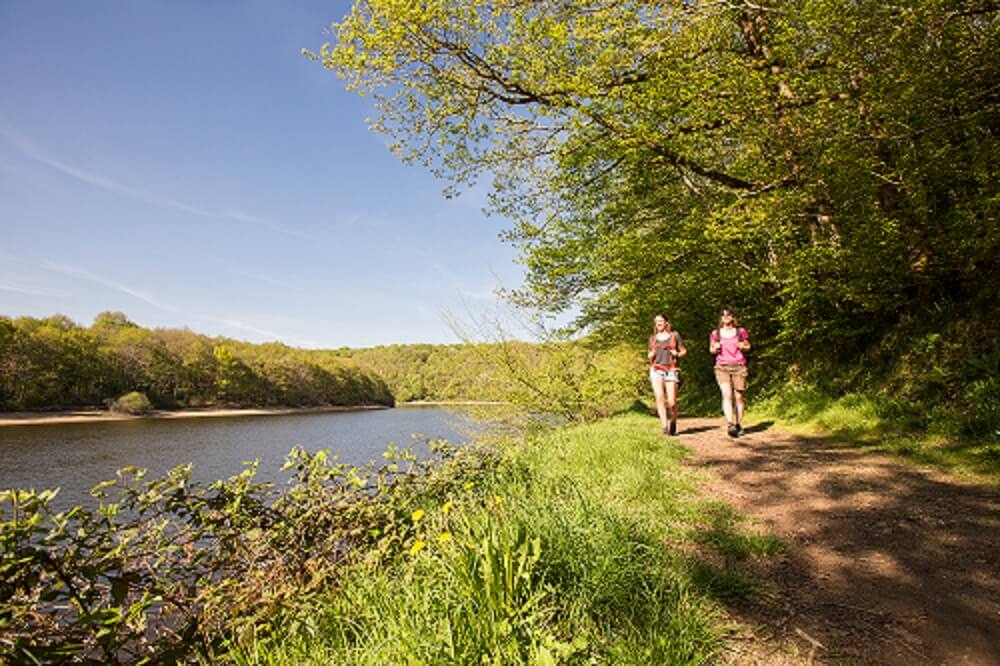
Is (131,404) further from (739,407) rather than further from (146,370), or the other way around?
(739,407)

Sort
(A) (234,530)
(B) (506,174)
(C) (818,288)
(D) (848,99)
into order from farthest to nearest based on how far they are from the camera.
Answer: (B) (506,174)
(C) (818,288)
(D) (848,99)
(A) (234,530)

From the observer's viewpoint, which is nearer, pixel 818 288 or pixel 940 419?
pixel 940 419

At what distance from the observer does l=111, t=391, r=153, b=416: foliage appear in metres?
69.8

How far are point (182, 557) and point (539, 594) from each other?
336cm

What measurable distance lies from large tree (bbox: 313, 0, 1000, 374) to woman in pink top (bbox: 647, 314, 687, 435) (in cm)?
200

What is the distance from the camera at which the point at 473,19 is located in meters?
10.4

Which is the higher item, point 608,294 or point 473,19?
point 473,19

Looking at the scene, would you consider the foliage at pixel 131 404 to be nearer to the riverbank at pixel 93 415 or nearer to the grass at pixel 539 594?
the riverbank at pixel 93 415

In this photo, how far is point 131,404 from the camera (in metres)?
70.4

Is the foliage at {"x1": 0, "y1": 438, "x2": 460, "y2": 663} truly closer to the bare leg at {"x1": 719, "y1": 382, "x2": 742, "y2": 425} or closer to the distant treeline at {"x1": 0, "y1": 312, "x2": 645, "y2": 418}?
the bare leg at {"x1": 719, "y1": 382, "x2": 742, "y2": 425}

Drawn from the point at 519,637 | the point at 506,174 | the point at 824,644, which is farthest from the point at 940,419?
the point at 506,174

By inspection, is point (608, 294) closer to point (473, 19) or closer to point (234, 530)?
point (473, 19)

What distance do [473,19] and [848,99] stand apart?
731 centimetres

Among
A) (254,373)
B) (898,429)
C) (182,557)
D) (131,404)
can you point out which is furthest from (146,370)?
(898,429)
